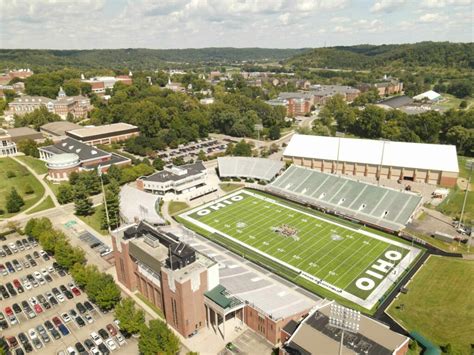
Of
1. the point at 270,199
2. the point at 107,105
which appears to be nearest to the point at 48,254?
the point at 270,199

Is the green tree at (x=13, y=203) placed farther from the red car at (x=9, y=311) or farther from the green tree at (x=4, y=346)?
the green tree at (x=4, y=346)

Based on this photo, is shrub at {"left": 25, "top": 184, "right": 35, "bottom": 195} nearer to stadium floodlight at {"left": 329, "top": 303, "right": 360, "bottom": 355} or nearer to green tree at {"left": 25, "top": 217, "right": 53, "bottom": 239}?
green tree at {"left": 25, "top": 217, "right": 53, "bottom": 239}

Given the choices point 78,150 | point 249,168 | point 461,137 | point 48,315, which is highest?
point 461,137

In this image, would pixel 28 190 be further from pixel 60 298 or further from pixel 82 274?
pixel 82 274

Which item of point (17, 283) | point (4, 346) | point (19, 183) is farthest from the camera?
point (19, 183)

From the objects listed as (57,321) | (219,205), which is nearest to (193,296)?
(57,321)

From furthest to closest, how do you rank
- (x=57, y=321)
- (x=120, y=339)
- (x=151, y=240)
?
(x=151, y=240)
(x=57, y=321)
(x=120, y=339)

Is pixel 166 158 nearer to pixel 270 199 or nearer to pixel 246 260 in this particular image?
pixel 270 199
